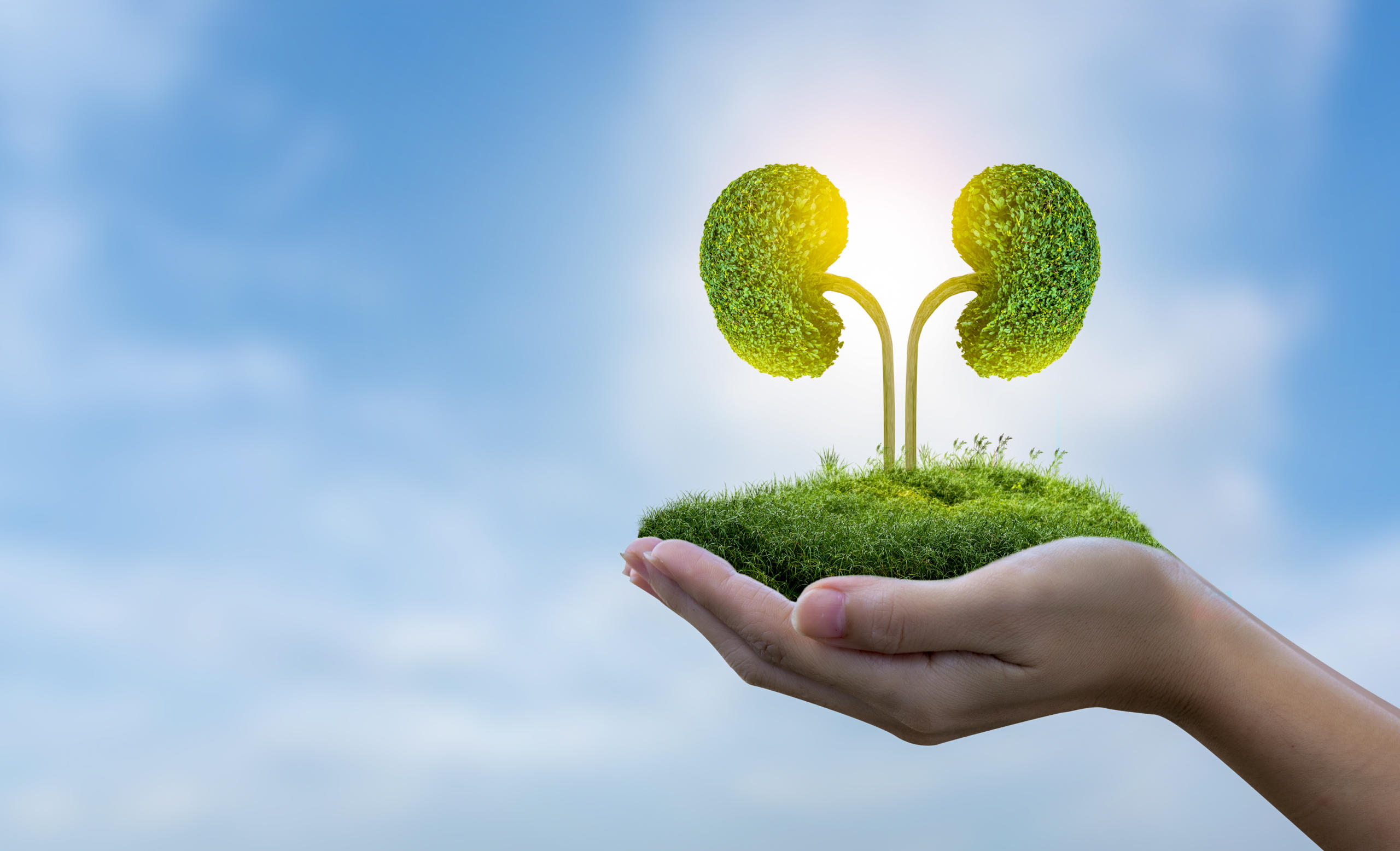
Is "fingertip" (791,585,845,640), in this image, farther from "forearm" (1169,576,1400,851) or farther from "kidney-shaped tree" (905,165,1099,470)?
"kidney-shaped tree" (905,165,1099,470)

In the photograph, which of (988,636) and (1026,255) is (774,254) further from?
(988,636)

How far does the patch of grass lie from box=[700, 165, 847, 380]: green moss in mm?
999

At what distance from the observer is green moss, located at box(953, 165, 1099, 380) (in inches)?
243

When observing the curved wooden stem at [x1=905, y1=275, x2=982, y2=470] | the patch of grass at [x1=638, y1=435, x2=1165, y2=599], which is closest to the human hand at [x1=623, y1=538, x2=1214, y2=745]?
the patch of grass at [x1=638, y1=435, x2=1165, y2=599]

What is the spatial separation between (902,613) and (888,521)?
212 cm

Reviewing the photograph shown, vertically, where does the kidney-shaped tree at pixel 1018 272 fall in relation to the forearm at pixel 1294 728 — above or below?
above

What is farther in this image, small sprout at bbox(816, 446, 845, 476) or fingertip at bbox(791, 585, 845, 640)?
small sprout at bbox(816, 446, 845, 476)

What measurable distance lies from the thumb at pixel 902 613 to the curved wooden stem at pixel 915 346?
3.53 m

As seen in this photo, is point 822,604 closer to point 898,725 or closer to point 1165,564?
point 898,725

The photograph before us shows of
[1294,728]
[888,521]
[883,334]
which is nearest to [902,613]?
[1294,728]

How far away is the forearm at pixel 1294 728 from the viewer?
9.28 ft

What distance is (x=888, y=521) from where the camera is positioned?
5.02m

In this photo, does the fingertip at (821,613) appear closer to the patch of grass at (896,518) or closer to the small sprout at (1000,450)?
the patch of grass at (896,518)

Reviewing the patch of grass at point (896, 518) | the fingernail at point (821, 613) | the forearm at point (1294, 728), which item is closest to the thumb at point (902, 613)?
the fingernail at point (821, 613)
